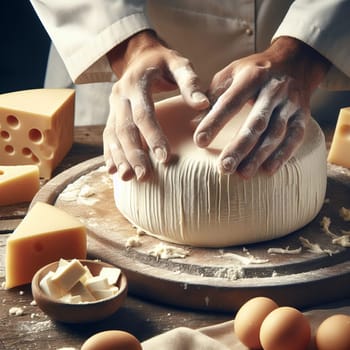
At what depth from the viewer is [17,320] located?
139cm

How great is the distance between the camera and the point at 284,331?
4.07 feet

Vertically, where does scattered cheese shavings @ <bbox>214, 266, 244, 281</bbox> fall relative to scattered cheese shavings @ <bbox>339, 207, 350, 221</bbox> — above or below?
above

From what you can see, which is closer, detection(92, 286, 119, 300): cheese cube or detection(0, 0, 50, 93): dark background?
detection(92, 286, 119, 300): cheese cube

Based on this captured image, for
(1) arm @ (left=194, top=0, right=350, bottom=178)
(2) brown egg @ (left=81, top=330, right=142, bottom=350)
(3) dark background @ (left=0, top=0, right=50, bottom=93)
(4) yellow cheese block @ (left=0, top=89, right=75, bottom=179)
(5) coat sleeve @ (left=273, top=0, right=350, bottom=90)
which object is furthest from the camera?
(3) dark background @ (left=0, top=0, right=50, bottom=93)

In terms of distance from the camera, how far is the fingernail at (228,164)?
1468 millimetres

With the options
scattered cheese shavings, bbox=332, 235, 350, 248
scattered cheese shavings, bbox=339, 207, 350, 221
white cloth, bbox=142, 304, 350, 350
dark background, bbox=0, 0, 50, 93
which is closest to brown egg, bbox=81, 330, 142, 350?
white cloth, bbox=142, 304, 350, 350

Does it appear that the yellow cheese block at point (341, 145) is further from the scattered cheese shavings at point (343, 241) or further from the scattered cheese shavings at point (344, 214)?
the scattered cheese shavings at point (343, 241)

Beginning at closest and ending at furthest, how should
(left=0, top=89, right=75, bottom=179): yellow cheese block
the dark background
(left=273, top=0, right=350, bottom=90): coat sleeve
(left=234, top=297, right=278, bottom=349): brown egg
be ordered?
(left=234, top=297, right=278, bottom=349): brown egg, (left=273, top=0, right=350, bottom=90): coat sleeve, (left=0, top=89, right=75, bottom=179): yellow cheese block, the dark background

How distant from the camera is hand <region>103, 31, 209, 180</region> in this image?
5.02 ft

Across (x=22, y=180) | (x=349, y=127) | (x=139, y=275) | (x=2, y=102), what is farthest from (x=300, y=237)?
(x=2, y=102)

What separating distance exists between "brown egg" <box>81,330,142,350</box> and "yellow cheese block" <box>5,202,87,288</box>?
1.08 ft

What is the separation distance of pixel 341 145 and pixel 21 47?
1326mm

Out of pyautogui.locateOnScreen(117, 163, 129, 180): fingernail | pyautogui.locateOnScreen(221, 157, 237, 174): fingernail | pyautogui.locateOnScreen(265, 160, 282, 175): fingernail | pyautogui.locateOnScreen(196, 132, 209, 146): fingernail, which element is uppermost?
pyautogui.locateOnScreen(196, 132, 209, 146): fingernail

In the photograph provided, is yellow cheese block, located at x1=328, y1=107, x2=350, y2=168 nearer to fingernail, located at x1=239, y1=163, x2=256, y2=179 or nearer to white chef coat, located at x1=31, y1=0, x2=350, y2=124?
white chef coat, located at x1=31, y1=0, x2=350, y2=124
